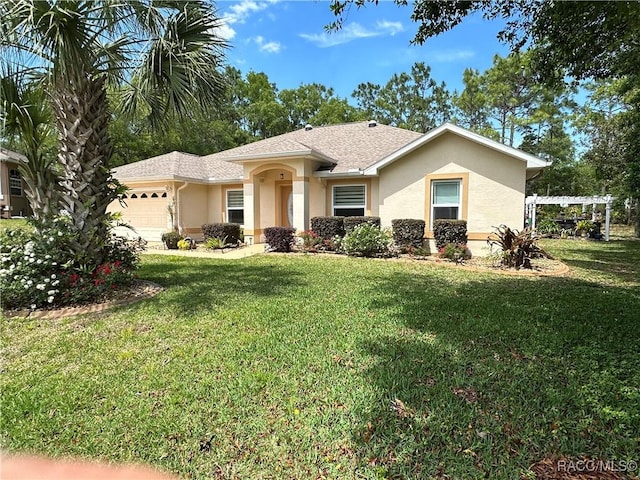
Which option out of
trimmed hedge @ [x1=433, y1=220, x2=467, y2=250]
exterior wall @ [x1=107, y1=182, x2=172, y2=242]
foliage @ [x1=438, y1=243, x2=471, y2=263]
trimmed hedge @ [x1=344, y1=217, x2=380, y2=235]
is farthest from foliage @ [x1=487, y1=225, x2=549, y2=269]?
exterior wall @ [x1=107, y1=182, x2=172, y2=242]

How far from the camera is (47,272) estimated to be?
6422mm

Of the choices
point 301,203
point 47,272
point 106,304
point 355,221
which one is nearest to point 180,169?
point 301,203

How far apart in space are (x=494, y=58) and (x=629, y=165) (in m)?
23.2

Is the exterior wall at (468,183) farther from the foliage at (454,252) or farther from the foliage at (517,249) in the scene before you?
the foliage at (517,249)

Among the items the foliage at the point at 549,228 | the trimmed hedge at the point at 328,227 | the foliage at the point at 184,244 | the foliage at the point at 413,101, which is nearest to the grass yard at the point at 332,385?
the trimmed hedge at the point at 328,227

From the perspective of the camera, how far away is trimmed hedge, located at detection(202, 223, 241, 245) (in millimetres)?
14688

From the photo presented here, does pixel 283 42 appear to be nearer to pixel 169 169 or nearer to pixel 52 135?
pixel 52 135

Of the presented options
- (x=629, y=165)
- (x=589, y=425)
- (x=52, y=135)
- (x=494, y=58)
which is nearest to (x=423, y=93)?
(x=494, y=58)

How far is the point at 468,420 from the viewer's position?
3.05m

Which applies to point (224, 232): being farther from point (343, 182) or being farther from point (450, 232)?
point (450, 232)

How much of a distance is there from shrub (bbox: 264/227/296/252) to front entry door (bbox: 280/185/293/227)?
2.74 m

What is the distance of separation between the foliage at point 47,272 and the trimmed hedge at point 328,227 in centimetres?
782

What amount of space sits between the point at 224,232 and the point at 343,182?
18.0 feet

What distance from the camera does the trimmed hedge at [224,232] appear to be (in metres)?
14.7
